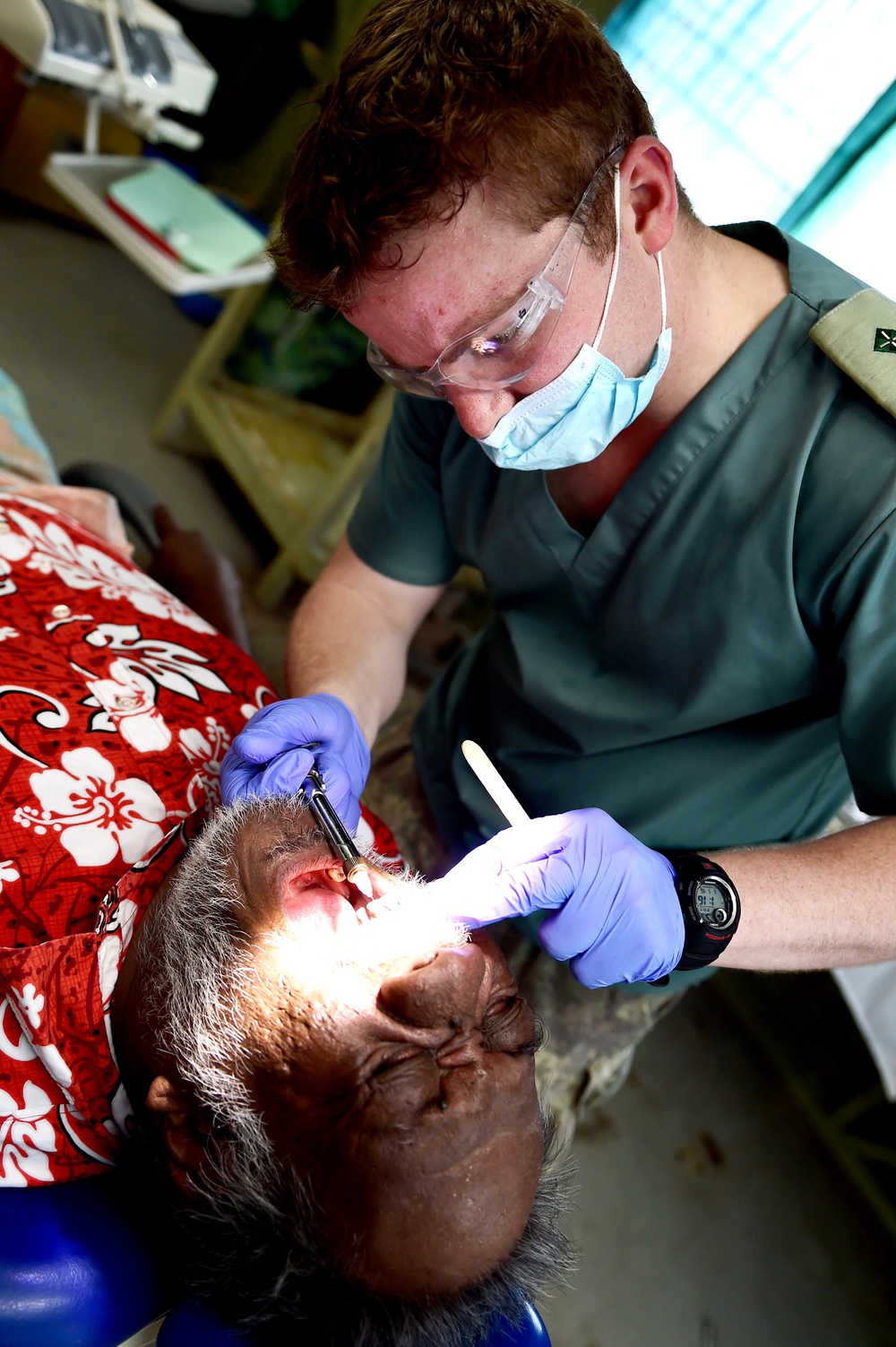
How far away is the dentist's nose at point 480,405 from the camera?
4.14 ft

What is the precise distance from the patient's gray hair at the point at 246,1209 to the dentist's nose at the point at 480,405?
593mm

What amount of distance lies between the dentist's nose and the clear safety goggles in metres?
0.02

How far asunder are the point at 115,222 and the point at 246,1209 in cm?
317

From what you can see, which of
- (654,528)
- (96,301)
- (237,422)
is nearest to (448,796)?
(654,528)

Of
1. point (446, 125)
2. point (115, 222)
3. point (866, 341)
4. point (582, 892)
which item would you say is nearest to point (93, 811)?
point (582, 892)

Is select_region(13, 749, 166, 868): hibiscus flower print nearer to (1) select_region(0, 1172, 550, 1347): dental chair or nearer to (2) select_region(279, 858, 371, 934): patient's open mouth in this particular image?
(2) select_region(279, 858, 371, 934): patient's open mouth

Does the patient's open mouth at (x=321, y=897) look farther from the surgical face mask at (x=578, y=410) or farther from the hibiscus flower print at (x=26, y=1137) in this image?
the surgical face mask at (x=578, y=410)

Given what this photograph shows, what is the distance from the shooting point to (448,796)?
1.84 meters

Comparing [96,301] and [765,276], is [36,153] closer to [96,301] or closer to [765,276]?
[96,301]

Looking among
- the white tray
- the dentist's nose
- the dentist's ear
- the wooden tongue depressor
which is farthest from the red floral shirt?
the white tray

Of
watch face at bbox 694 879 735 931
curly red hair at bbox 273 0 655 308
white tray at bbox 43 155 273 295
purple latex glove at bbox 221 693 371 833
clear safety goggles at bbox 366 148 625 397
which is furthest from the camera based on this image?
white tray at bbox 43 155 273 295

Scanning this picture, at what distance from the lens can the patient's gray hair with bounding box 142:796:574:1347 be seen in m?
1.04

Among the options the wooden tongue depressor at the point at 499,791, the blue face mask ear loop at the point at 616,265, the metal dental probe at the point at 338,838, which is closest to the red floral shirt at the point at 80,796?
the metal dental probe at the point at 338,838

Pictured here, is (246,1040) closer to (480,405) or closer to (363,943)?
(363,943)
